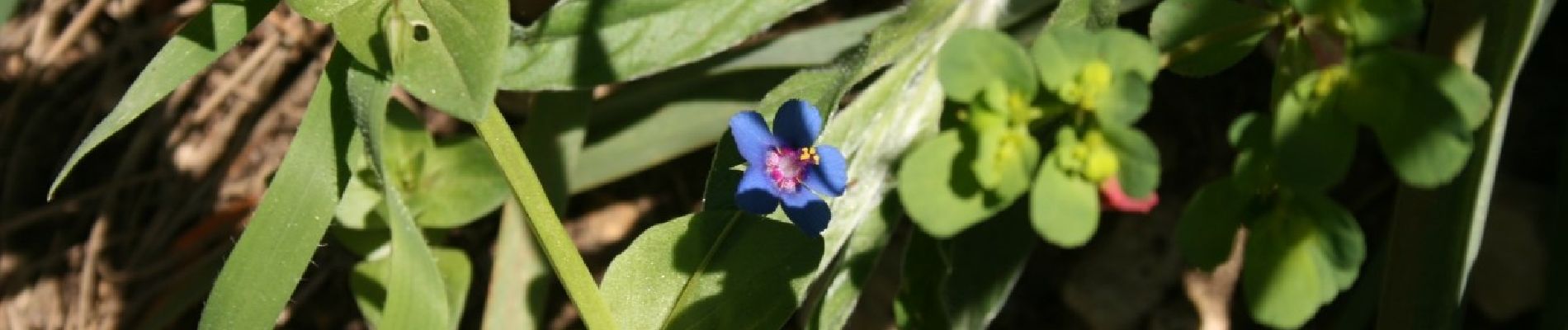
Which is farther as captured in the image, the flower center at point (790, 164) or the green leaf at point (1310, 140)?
the flower center at point (790, 164)

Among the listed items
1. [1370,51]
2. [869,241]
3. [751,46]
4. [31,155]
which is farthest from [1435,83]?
[31,155]

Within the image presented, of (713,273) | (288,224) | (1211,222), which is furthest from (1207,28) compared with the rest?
(288,224)

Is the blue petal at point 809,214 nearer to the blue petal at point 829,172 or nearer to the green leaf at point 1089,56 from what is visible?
the blue petal at point 829,172

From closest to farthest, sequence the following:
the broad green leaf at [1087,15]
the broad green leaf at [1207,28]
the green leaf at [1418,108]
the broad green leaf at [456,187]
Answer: the green leaf at [1418,108]
the broad green leaf at [1207,28]
the broad green leaf at [1087,15]
the broad green leaf at [456,187]

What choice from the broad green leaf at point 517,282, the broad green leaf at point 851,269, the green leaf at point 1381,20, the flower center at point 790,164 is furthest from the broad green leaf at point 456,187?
the green leaf at point 1381,20

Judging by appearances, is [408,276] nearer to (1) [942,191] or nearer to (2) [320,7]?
(2) [320,7]

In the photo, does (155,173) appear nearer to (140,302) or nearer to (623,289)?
(140,302)
